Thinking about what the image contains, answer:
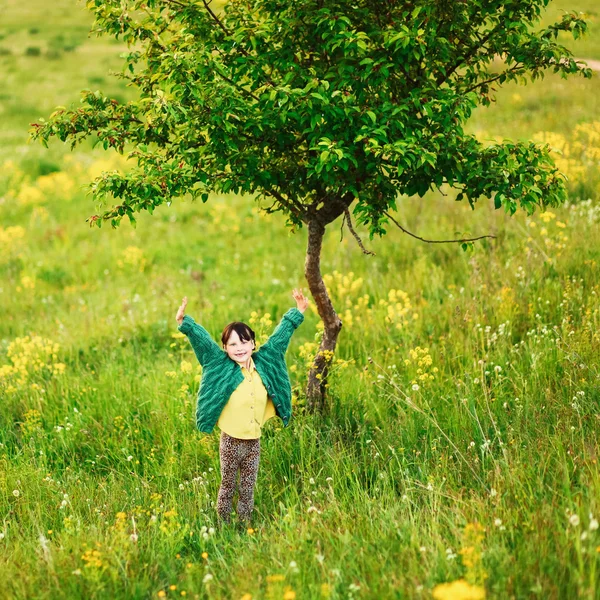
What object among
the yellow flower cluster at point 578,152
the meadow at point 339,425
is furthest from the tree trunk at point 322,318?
the yellow flower cluster at point 578,152

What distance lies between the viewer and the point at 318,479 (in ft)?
15.3

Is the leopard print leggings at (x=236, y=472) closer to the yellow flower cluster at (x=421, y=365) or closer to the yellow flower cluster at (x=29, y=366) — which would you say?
the yellow flower cluster at (x=421, y=365)

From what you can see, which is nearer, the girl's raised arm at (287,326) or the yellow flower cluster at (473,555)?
the yellow flower cluster at (473,555)

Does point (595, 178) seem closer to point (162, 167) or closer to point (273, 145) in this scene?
point (273, 145)

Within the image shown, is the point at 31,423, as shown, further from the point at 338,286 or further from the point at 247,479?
the point at 338,286

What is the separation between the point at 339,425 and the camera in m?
5.32

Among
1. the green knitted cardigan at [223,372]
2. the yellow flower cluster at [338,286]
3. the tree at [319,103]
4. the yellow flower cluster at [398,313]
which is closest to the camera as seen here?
the tree at [319,103]

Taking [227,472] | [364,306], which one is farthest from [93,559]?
[364,306]

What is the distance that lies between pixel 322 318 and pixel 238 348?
1290 mm

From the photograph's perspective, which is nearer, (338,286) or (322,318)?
(322,318)

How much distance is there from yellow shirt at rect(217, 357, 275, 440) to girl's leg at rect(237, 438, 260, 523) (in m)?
0.13

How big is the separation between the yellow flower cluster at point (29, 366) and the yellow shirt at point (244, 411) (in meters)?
3.00

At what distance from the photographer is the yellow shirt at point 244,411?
4.28 meters

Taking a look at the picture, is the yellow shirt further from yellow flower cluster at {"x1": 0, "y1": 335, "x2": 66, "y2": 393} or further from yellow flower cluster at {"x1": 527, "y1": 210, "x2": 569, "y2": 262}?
yellow flower cluster at {"x1": 527, "y1": 210, "x2": 569, "y2": 262}
